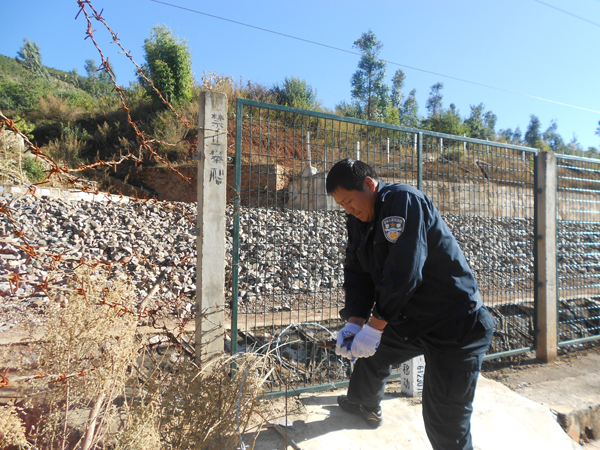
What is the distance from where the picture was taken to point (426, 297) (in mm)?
2143

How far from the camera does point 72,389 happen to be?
1.76 metres

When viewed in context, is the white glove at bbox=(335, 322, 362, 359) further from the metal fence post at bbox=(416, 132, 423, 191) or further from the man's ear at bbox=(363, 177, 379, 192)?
the metal fence post at bbox=(416, 132, 423, 191)

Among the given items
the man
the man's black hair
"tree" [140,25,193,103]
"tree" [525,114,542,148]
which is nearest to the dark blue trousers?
the man

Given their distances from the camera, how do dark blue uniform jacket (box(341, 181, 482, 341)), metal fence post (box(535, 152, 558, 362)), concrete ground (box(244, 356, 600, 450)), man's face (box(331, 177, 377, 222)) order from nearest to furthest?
dark blue uniform jacket (box(341, 181, 482, 341)) → man's face (box(331, 177, 377, 222)) → concrete ground (box(244, 356, 600, 450)) → metal fence post (box(535, 152, 558, 362))

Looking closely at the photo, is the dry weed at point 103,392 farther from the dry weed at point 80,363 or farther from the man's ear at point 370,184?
the man's ear at point 370,184

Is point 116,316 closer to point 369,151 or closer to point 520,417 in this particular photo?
point 369,151

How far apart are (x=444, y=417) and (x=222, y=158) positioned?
225 centimetres

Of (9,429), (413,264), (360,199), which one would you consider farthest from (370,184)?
(9,429)

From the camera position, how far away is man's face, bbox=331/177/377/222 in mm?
2145

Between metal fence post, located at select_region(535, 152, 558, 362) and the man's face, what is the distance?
11.2 ft

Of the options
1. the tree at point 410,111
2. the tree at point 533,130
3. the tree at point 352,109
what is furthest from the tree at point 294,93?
the tree at point 533,130

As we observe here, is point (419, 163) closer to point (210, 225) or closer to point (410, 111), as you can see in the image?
point (210, 225)

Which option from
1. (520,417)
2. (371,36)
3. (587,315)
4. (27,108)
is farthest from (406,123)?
(520,417)

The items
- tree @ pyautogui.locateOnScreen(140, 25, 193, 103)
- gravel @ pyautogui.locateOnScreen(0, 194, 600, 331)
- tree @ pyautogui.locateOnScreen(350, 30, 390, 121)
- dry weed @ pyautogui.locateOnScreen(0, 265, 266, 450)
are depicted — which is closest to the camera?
dry weed @ pyautogui.locateOnScreen(0, 265, 266, 450)
